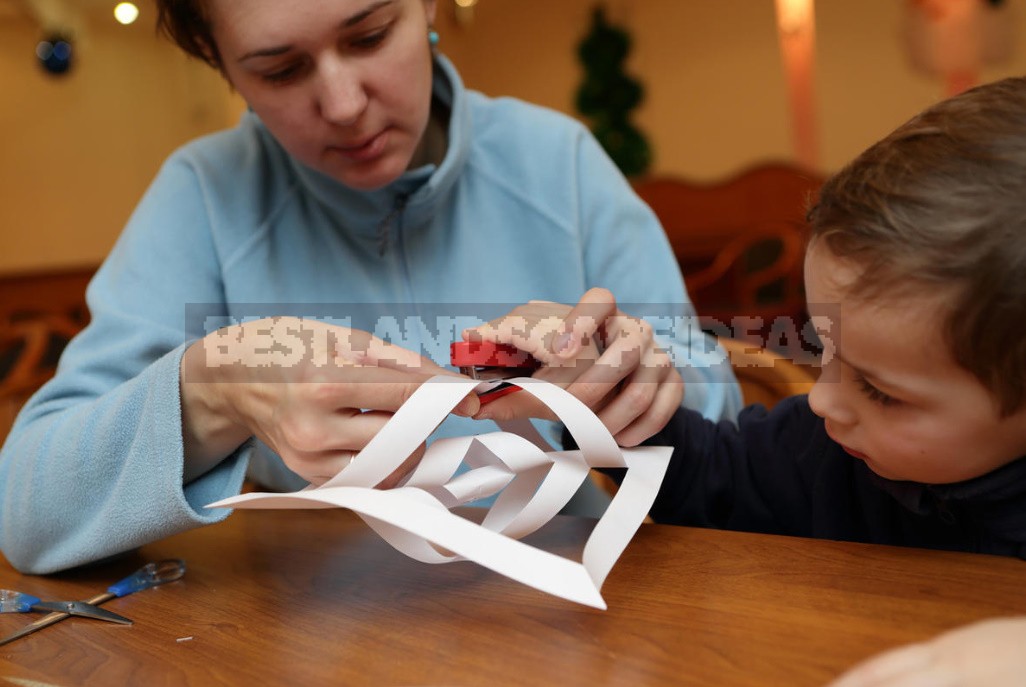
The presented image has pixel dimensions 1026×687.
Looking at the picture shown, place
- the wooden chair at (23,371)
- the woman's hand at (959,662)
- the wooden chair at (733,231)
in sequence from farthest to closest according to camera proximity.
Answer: the wooden chair at (733,231), the wooden chair at (23,371), the woman's hand at (959,662)

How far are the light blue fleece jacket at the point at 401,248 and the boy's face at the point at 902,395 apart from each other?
1.16 feet

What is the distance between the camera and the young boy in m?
0.64

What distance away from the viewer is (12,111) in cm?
534

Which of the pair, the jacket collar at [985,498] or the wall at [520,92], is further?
the wall at [520,92]

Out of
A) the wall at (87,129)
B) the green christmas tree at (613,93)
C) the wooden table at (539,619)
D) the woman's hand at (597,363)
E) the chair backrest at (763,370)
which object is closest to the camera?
the wooden table at (539,619)

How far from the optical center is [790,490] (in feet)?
3.05

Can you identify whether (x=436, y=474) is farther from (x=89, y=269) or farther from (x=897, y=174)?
(x=89, y=269)

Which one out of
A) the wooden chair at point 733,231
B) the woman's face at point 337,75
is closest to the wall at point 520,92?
the wooden chair at point 733,231

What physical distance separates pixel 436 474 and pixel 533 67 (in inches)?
209

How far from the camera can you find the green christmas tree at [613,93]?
5223mm

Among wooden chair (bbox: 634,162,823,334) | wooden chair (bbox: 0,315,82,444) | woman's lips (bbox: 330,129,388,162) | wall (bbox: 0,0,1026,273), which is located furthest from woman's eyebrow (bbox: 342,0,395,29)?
wall (bbox: 0,0,1026,273)

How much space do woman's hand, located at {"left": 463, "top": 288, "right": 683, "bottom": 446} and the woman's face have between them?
11.7 inches

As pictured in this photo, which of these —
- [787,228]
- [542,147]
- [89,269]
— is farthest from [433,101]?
[89,269]

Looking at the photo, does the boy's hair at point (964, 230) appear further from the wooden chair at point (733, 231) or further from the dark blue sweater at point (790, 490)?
the wooden chair at point (733, 231)
